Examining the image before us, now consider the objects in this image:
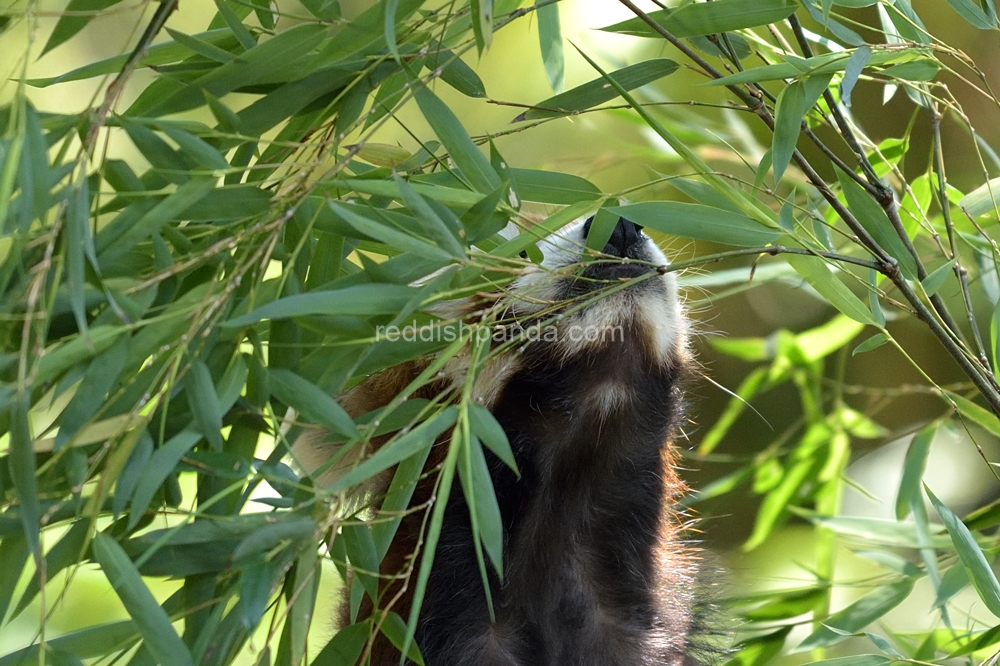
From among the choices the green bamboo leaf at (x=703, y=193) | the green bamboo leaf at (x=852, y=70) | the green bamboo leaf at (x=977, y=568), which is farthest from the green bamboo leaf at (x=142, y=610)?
the green bamboo leaf at (x=977, y=568)

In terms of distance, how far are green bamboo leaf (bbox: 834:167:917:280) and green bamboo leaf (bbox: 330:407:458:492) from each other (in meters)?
0.62

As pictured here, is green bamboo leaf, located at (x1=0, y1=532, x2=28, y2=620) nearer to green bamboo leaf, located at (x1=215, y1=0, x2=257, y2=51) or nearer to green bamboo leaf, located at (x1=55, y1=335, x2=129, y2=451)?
green bamboo leaf, located at (x1=55, y1=335, x2=129, y2=451)

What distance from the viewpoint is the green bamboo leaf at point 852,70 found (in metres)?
0.99

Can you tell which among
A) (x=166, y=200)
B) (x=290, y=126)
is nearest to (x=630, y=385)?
(x=290, y=126)

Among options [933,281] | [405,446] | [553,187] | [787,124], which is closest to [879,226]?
[933,281]

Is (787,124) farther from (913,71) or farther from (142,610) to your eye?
(142,610)

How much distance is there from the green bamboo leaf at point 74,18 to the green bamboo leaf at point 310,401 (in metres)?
0.39

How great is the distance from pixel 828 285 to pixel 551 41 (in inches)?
18.0

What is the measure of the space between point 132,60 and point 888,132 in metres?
2.94

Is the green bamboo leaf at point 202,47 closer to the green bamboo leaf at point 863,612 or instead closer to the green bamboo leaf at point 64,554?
the green bamboo leaf at point 64,554

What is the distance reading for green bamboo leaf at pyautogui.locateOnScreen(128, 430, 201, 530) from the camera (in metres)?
0.84

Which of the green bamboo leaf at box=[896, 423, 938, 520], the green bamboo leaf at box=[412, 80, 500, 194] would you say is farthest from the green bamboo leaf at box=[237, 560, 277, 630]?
the green bamboo leaf at box=[896, 423, 938, 520]

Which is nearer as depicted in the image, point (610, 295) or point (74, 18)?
point (74, 18)

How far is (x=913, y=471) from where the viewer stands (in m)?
1.64
